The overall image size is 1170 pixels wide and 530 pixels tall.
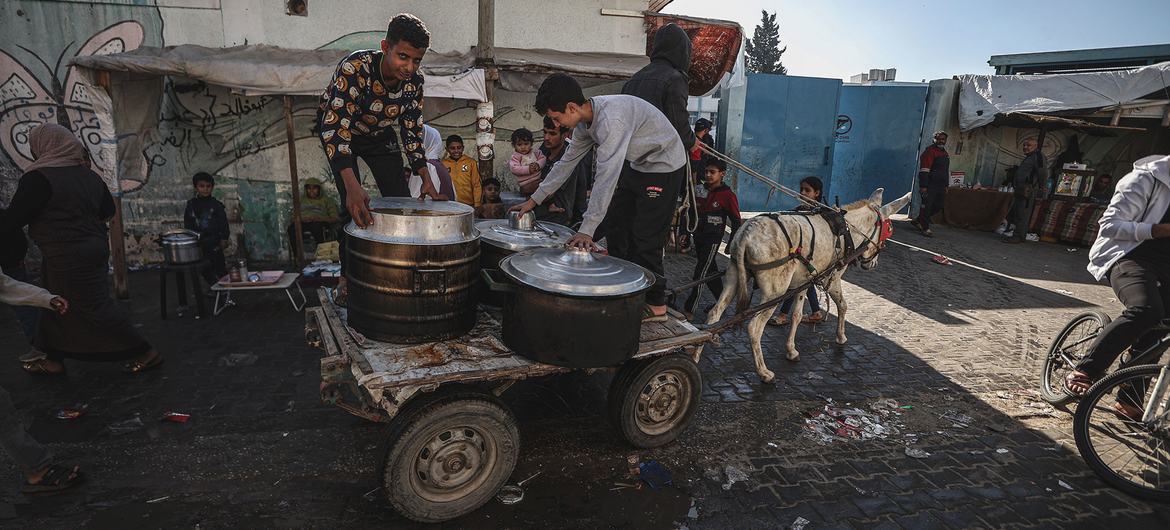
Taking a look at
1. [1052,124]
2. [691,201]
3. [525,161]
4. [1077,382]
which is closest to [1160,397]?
[1077,382]

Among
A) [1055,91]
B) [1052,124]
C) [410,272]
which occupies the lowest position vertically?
[410,272]

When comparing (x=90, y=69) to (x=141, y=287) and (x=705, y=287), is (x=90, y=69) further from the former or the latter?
(x=705, y=287)

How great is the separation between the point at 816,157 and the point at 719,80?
690 centimetres

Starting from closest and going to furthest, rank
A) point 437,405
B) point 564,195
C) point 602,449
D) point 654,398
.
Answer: point 437,405 < point 654,398 < point 602,449 < point 564,195

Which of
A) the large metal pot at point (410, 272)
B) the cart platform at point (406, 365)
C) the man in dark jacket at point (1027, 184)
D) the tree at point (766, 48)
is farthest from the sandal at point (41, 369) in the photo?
the tree at point (766, 48)

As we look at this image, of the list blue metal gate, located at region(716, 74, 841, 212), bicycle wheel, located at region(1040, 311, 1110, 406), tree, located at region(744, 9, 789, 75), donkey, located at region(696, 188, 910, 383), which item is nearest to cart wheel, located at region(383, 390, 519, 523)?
donkey, located at region(696, 188, 910, 383)

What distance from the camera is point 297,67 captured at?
23.1 ft

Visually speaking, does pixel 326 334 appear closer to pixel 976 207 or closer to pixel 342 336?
pixel 342 336

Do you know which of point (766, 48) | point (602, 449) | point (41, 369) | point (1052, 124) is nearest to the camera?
point (602, 449)

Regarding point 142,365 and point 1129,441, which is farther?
point 142,365

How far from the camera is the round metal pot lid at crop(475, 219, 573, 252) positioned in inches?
147

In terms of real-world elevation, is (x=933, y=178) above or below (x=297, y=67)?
below

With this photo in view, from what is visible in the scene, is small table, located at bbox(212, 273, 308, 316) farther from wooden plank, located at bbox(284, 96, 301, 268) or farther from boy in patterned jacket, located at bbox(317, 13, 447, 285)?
boy in patterned jacket, located at bbox(317, 13, 447, 285)

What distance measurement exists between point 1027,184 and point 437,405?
14075mm
